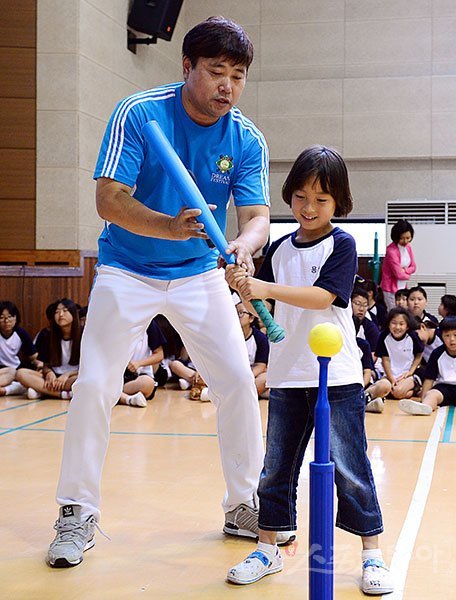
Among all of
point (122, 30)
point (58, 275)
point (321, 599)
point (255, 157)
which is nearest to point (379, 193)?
point (122, 30)

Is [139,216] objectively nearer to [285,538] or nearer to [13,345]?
[285,538]

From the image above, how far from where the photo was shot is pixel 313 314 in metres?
2.54

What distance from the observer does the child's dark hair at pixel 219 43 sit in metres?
2.65

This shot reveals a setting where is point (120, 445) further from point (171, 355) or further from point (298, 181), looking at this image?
point (171, 355)

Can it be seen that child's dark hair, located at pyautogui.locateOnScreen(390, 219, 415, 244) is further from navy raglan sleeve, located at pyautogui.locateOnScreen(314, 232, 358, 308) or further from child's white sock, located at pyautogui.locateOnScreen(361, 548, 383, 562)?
child's white sock, located at pyautogui.locateOnScreen(361, 548, 383, 562)

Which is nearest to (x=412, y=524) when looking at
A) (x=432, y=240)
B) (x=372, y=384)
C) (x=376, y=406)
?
(x=376, y=406)

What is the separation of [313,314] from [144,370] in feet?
16.1

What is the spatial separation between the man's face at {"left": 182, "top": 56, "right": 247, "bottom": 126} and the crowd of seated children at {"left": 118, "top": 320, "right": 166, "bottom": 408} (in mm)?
4056

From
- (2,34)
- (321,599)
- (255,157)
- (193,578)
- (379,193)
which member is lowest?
(193,578)

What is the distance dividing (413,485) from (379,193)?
26.9 feet

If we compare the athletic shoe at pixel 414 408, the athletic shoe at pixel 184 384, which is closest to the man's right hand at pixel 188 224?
the athletic shoe at pixel 414 408

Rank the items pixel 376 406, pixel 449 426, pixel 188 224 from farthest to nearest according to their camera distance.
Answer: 1. pixel 376 406
2. pixel 449 426
3. pixel 188 224

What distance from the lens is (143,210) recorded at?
2.64 metres

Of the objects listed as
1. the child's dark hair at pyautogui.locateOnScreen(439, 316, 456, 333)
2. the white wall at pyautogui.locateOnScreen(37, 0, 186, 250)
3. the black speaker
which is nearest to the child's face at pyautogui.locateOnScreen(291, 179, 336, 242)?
the child's dark hair at pyautogui.locateOnScreen(439, 316, 456, 333)
